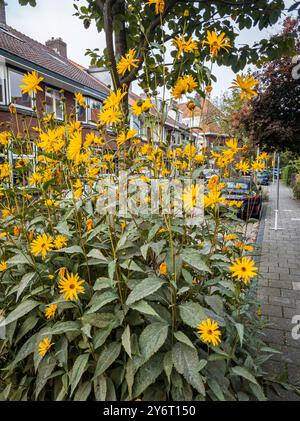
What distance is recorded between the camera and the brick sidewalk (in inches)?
85.0

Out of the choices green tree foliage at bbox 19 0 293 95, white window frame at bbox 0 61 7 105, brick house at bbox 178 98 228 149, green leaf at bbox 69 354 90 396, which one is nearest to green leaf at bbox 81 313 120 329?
green leaf at bbox 69 354 90 396

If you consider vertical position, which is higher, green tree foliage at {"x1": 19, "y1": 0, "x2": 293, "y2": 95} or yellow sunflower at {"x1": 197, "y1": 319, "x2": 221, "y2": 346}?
green tree foliage at {"x1": 19, "y1": 0, "x2": 293, "y2": 95}

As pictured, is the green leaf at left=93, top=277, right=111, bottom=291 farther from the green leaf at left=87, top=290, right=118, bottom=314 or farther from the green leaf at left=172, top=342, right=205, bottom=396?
the green leaf at left=172, top=342, right=205, bottom=396

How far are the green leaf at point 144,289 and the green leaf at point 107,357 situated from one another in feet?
0.82

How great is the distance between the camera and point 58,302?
1.39 metres

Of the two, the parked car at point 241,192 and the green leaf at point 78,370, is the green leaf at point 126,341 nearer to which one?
the green leaf at point 78,370

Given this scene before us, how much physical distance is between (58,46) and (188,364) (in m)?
21.8

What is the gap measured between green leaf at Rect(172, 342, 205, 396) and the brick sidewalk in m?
0.84

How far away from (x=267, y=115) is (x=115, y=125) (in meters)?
7.07

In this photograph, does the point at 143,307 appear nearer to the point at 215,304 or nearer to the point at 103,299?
the point at 103,299

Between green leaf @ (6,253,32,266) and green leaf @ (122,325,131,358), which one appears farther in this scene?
green leaf @ (6,253,32,266)

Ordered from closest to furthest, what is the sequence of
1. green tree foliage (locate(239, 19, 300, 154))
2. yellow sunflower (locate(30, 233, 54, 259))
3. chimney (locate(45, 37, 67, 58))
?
1. yellow sunflower (locate(30, 233, 54, 259))
2. green tree foliage (locate(239, 19, 300, 154))
3. chimney (locate(45, 37, 67, 58))
